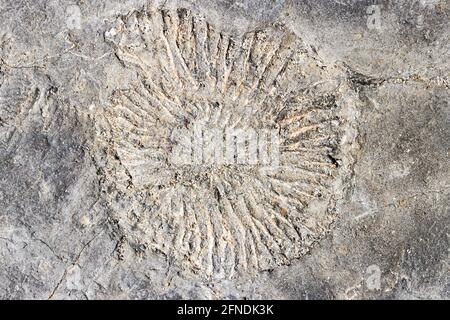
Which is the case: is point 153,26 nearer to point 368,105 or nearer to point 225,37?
point 225,37
